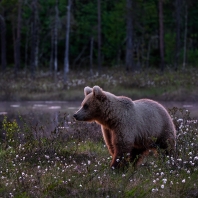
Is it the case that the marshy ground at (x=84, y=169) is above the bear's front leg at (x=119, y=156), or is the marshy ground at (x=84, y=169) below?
below

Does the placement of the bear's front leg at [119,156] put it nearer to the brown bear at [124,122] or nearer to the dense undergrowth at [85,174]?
the brown bear at [124,122]

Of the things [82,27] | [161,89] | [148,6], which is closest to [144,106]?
[161,89]

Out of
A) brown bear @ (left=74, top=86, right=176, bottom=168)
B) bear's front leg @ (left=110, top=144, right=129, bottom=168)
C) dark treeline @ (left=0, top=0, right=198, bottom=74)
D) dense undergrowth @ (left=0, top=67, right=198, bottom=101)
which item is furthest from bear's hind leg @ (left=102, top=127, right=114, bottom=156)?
dark treeline @ (left=0, top=0, right=198, bottom=74)

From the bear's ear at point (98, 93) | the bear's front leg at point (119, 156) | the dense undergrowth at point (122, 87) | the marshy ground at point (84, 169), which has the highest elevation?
the bear's ear at point (98, 93)

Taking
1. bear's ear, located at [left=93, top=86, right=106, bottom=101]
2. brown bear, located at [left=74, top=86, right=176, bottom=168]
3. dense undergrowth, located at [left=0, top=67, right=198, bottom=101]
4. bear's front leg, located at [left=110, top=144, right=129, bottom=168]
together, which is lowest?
dense undergrowth, located at [left=0, top=67, right=198, bottom=101]

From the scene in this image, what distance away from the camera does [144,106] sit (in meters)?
8.62

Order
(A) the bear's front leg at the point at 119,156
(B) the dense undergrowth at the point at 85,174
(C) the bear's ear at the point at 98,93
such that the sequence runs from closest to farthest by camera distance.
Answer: (B) the dense undergrowth at the point at 85,174, (A) the bear's front leg at the point at 119,156, (C) the bear's ear at the point at 98,93

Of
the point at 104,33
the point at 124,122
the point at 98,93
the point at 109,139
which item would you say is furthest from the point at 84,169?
the point at 104,33

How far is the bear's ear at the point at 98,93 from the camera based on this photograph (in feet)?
26.9

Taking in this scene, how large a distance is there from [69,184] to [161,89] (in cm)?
2057

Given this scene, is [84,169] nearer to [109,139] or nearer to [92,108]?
[109,139]

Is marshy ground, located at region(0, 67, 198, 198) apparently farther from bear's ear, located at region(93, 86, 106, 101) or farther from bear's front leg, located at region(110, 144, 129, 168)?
bear's ear, located at region(93, 86, 106, 101)

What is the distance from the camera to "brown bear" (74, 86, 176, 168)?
26.5ft

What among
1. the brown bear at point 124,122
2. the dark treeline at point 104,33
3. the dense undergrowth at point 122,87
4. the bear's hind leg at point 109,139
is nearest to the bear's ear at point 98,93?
the brown bear at point 124,122
